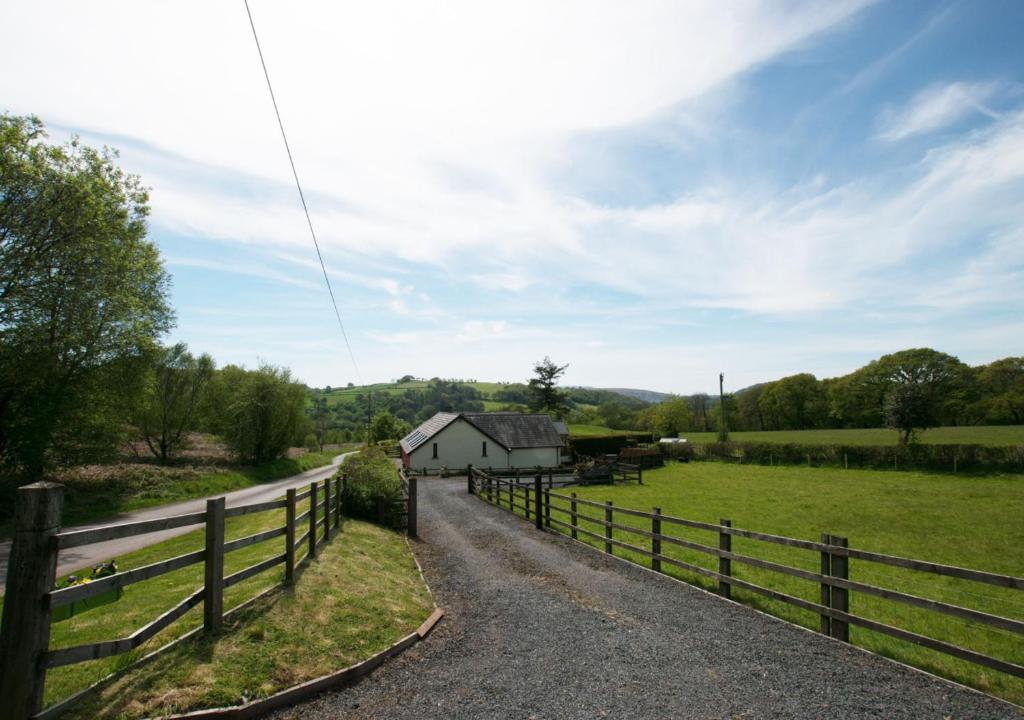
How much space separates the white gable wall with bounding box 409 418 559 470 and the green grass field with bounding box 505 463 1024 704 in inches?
452

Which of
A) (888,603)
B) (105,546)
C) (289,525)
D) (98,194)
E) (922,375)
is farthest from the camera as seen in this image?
(922,375)

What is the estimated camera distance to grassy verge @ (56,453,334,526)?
22.2 meters

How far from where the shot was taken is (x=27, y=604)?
371 cm

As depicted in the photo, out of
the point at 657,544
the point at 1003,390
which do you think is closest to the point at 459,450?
the point at 657,544

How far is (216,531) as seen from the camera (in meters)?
5.47

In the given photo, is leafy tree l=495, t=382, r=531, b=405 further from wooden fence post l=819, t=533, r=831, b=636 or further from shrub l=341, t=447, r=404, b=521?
wooden fence post l=819, t=533, r=831, b=636

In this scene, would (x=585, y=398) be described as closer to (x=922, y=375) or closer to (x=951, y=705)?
(x=922, y=375)

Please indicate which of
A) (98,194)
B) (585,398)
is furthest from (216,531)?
(585,398)

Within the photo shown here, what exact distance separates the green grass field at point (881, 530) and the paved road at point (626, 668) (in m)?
0.86

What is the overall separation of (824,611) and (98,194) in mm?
26333

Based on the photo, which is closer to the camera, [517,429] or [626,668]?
[626,668]

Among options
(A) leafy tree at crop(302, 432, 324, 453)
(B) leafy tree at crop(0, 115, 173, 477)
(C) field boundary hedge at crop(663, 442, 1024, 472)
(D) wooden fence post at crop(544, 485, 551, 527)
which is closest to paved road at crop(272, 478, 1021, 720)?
(D) wooden fence post at crop(544, 485, 551, 527)

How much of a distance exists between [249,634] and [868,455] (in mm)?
42359

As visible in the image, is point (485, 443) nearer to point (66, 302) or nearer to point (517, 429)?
point (517, 429)
